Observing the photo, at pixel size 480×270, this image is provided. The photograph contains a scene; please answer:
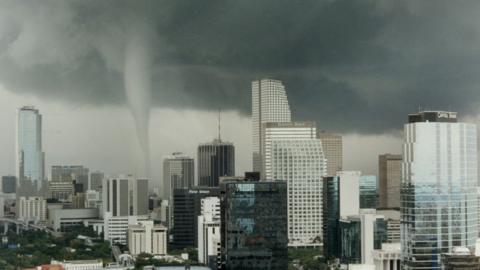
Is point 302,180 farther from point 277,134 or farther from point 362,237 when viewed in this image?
point 362,237

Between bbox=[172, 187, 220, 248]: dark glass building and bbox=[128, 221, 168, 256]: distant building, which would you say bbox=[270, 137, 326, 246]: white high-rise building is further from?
bbox=[128, 221, 168, 256]: distant building

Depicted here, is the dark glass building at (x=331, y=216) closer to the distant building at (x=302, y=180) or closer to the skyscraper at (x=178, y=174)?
the distant building at (x=302, y=180)

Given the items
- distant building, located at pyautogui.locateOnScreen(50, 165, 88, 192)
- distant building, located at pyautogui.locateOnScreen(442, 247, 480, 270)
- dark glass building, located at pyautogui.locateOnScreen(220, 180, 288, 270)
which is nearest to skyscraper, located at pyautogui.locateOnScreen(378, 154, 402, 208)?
dark glass building, located at pyautogui.locateOnScreen(220, 180, 288, 270)

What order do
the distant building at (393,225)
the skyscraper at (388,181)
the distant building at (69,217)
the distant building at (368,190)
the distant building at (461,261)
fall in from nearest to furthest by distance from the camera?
1. the distant building at (461,261)
2. the distant building at (393,225)
3. the skyscraper at (388,181)
4. the distant building at (368,190)
5. the distant building at (69,217)

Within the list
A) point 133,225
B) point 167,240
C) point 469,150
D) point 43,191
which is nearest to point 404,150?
point 469,150

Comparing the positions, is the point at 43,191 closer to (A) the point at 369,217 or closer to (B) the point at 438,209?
(A) the point at 369,217

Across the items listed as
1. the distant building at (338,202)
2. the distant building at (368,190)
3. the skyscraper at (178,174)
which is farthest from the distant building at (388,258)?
the skyscraper at (178,174)

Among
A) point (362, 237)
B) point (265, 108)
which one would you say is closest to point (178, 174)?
point (265, 108)
